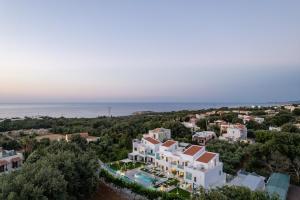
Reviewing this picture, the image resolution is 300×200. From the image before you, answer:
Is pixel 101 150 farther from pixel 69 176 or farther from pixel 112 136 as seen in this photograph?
pixel 69 176

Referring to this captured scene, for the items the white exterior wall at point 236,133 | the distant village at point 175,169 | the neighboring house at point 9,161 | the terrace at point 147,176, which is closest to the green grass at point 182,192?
the terrace at point 147,176

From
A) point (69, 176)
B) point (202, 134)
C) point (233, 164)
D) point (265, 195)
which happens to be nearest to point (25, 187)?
point (69, 176)

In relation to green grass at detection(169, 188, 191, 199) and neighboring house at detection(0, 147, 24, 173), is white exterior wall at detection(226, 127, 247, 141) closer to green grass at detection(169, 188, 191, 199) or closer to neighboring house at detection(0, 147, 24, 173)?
green grass at detection(169, 188, 191, 199)

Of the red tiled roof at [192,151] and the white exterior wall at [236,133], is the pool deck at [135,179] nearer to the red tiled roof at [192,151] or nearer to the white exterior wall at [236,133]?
the red tiled roof at [192,151]

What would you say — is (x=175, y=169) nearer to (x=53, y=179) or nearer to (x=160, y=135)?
(x=160, y=135)

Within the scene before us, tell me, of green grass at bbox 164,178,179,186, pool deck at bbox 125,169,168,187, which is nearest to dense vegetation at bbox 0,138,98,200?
pool deck at bbox 125,169,168,187

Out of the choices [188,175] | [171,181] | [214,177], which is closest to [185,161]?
[188,175]
